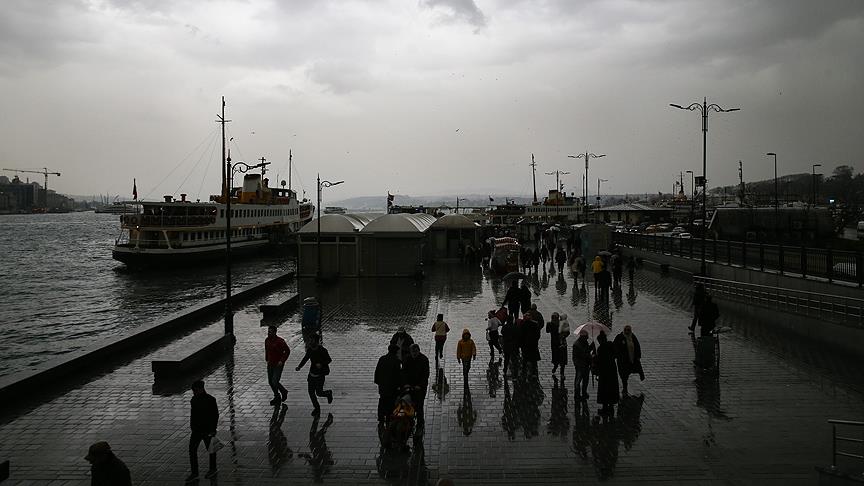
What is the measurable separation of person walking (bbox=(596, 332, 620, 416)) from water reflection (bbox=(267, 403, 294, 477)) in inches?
192

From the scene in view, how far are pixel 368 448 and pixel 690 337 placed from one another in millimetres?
10357

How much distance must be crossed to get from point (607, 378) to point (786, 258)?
1268 cm

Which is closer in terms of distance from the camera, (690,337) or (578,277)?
(690,337)

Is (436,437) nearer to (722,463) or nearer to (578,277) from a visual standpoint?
(722,463)

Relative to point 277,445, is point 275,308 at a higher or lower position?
higher

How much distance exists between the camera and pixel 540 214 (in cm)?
10312

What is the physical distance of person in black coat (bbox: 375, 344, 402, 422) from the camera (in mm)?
8895

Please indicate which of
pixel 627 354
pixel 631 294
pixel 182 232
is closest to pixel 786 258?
pixel 631 294

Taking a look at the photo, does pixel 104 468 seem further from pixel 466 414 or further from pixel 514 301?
pixel 514 301

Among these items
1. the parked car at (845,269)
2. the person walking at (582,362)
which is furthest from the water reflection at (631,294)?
the person walking at (582,362)

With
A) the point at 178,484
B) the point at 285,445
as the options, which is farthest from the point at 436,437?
the point at 178,484

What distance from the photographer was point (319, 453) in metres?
8.39

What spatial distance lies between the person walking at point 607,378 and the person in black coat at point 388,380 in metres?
3.27

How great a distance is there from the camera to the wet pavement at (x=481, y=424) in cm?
777
